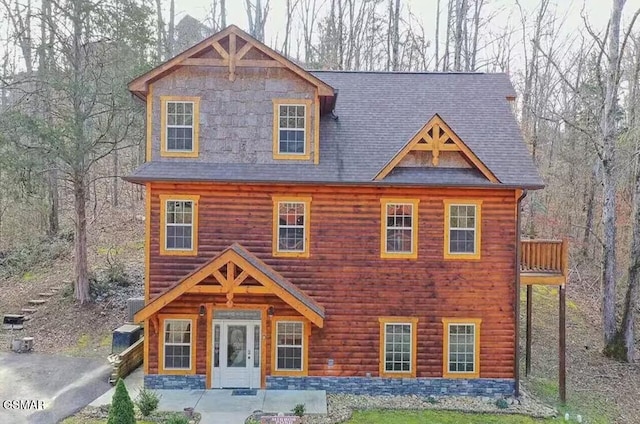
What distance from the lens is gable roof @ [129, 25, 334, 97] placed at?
12430 mm

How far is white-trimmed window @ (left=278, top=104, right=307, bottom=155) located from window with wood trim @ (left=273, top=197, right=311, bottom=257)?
4.87ft

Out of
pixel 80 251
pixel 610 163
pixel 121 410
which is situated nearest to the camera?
pixel 121 410

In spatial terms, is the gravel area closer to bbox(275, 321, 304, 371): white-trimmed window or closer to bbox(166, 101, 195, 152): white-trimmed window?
bbox(275, 321, 304, 371): white-trimmed window

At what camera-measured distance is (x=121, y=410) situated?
910 centimetres

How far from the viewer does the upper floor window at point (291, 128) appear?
12.8 metres

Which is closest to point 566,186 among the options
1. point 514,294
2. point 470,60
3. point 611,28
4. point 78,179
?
point 470,60

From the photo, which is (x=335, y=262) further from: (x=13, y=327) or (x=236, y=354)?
(x=13, y=327)

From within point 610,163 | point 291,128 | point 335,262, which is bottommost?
point 335,262

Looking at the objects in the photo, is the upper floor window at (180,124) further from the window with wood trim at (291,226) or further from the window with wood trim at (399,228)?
the window with wood trim at (399,228)

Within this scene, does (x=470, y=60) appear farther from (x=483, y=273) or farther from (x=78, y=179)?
(x=78, y=179)

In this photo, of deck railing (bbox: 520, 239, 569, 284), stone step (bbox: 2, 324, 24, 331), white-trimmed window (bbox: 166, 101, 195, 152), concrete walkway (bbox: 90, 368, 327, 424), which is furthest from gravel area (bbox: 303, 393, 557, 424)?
stone step (bbox: 2, 324, 24, 331)

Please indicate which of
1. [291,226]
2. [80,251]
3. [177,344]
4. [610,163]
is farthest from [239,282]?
[610,163]

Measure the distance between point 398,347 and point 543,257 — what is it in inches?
189

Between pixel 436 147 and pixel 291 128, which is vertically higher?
pixel 291 128
